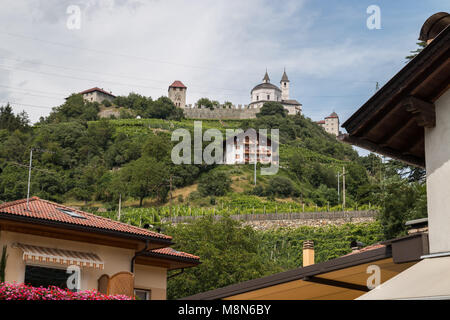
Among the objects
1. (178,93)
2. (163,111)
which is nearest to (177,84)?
(178,93)

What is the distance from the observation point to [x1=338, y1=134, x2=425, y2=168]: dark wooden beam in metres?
6.90

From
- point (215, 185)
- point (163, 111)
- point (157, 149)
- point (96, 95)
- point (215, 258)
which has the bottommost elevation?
point (215, 258)

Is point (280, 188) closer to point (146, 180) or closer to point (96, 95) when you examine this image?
point (146, 180)

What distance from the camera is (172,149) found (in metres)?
90.4

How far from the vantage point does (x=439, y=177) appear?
19.6 ft

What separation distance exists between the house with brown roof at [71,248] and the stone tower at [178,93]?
136683mm

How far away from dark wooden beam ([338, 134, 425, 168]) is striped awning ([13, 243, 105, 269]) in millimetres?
8637

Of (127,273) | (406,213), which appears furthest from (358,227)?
(127,273)

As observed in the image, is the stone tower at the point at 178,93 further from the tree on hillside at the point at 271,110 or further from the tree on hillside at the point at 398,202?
the tree on hillside at the point at 398,202

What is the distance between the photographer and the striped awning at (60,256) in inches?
534

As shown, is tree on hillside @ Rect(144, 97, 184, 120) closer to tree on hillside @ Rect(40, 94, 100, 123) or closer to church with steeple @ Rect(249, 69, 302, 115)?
tree on hillside @ Rect(40, 94, 100, 123)

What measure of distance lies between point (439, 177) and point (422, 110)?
71 cm

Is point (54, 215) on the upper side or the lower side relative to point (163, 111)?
lower

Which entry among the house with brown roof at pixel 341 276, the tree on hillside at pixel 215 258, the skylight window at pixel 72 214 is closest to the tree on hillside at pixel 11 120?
the tree on hillside at pixel 215 258
